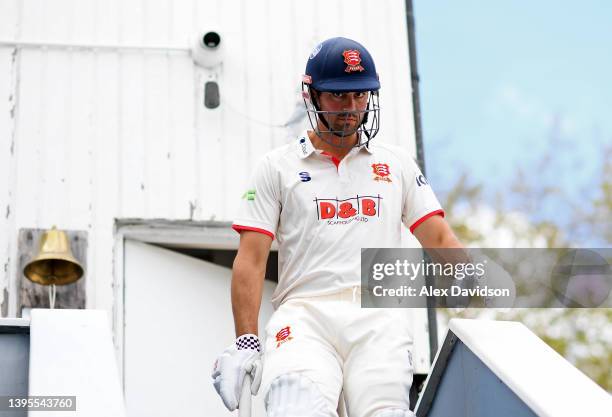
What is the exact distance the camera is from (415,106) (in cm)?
792

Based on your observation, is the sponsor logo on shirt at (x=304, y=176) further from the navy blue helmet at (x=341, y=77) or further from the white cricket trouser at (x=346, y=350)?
the white cricket trouser at (x=346, y=350)

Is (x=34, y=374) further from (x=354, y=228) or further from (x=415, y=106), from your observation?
(x=415, y=106)

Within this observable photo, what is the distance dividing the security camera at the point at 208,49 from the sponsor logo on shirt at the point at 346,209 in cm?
331

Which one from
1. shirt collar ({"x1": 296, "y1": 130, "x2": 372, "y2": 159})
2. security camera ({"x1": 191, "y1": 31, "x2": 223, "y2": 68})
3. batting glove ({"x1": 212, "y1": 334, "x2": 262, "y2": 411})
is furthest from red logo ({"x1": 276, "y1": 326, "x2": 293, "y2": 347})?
security camera ({"x1": 191, "y1": 31, "x2": 223, "y2": 68})

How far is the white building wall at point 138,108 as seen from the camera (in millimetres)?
7207

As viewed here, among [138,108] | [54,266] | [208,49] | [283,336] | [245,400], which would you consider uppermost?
[208,49]

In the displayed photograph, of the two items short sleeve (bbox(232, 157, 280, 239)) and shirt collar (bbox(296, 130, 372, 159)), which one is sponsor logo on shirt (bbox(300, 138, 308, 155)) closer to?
shirt collar (bbox(296, 130, 372, 159))

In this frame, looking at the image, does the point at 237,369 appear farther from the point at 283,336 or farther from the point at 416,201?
the point at 416,201

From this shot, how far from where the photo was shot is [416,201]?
4562mm

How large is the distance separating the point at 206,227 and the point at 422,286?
1408 millimetres

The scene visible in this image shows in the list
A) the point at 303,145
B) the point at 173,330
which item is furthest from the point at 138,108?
the point at 303,145

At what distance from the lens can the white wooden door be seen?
692 cm

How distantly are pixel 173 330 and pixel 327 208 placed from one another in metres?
2.98

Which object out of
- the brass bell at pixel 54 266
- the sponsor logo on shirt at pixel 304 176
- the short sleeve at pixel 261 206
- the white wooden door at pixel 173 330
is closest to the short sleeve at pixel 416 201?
the sponsor logo on shirt at pixel 304 176
